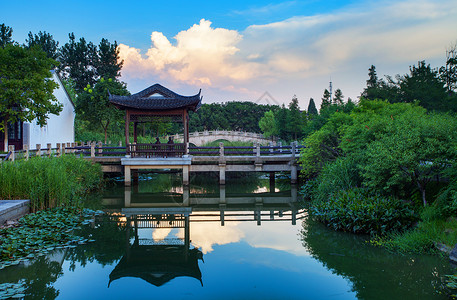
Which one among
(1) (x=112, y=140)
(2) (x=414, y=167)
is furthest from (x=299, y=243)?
(1) (x=112, y=140)

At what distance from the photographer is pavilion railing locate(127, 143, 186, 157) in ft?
52.4

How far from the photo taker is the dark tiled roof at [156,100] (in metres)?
16.0

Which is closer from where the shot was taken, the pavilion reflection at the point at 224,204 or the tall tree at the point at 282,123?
the pavilion reflection at the point at 224,204

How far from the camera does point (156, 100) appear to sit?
16.6m

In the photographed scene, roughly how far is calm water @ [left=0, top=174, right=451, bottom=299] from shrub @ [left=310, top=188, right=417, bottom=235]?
34 centimetres

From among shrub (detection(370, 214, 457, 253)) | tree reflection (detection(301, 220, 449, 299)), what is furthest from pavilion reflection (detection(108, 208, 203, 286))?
shrub (detection(370, 214, 457, 253))

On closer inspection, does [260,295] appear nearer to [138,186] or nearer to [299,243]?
[299,243]

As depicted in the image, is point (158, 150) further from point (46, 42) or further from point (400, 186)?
point (46, 42)

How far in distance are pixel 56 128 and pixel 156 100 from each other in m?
8.91

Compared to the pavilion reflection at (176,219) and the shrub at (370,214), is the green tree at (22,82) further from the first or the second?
the shrub at (370,214)

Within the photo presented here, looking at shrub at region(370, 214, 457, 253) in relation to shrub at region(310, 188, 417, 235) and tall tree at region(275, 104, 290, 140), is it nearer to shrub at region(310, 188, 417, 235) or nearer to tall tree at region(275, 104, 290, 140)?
shrub at region(310, 188, 417, 235)

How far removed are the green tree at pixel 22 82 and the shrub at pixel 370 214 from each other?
13838mm

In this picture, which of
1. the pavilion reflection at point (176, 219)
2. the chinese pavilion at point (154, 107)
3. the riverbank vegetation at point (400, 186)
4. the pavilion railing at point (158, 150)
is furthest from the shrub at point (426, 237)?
the chinese pavilion at point (154, 107)

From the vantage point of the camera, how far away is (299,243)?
314 inches
